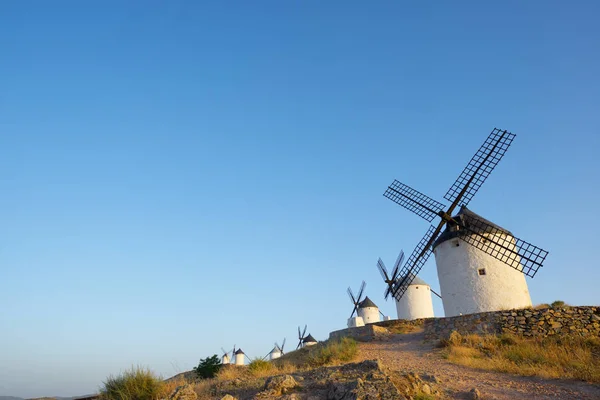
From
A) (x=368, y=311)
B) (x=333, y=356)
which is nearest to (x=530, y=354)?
(x=333, y=356)

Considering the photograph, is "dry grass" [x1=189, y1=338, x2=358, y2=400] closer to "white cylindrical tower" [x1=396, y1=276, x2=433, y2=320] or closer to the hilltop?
the hilltop

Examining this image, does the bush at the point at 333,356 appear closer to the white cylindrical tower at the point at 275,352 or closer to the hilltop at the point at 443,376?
the hilltop at the point at 443,376

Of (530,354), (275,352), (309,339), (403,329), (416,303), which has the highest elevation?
(416,303)

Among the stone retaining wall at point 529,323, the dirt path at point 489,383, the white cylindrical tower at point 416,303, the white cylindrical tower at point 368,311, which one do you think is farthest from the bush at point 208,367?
the white cylindrical tower at point 368,311

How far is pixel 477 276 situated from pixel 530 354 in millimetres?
7542

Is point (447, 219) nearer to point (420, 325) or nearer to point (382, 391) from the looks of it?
point (420, 325)

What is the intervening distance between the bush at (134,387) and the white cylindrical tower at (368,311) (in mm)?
27187

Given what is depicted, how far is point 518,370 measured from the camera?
9641mm

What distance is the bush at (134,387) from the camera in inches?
377

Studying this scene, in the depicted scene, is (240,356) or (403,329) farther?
(240,356)

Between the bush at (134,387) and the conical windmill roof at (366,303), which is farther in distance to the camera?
the conical windmill roof at (366,303)

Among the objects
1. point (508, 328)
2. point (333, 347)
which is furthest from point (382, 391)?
point (508, 328)

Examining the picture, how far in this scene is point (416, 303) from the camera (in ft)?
96.0

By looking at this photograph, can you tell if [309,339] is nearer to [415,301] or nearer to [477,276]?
[415,301]
